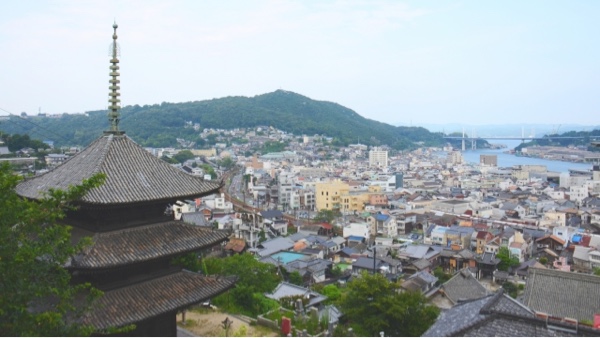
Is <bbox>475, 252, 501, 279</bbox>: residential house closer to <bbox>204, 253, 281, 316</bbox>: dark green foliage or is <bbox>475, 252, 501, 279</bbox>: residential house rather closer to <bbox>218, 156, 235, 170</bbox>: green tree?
<bbox>204, 253, 281, 316</bbox>: dark green foliage

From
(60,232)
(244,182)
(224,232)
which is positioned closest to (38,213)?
(60,232)

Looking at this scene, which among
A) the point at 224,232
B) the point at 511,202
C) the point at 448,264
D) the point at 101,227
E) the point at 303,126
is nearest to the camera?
the point at 101,227

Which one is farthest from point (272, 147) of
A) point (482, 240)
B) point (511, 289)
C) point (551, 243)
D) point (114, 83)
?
point (114, 83)

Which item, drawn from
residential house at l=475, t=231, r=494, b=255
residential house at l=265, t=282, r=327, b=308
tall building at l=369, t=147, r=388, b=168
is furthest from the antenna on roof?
tall building at l=369, t=147, r=388, b=168

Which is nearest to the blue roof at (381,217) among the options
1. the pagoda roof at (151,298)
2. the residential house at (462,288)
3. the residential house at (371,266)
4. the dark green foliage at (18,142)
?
the residential house at (371,266)

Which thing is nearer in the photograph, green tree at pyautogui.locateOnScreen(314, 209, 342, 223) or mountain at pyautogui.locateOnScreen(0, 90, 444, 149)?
green tree at pyautogui.locateOnScreen(314, 209, 342, 223)

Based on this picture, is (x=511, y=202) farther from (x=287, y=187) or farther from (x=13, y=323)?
(x=13, y=323)
